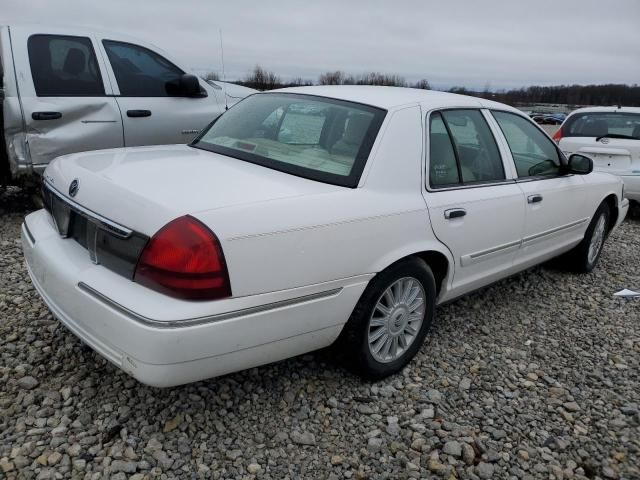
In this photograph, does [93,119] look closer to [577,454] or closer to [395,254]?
[395,254]

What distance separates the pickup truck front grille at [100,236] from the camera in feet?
7.13

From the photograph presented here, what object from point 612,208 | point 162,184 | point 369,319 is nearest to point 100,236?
point 162,184

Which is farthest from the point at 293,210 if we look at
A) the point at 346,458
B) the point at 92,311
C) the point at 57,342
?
the point at 57,342

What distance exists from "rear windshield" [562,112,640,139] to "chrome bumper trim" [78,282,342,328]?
6559 mm

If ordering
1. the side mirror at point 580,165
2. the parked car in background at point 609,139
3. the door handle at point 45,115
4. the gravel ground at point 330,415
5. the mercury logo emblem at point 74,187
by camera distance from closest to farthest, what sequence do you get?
the gravel ground at point 330,415 → the mercury logo emblem at point 74,187 → the side mirror at point 580,165 → the door handle at point 45,115 → the parked car in background at point 609,139

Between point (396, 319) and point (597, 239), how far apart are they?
9.61 feet

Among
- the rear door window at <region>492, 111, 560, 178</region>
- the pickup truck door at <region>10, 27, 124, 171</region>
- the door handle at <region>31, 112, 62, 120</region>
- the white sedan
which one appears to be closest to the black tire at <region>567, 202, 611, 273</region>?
the rear door window at <region>492, 111, 560, 178</region>

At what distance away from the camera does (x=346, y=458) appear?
240cm

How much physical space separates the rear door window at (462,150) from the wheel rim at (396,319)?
59 cm

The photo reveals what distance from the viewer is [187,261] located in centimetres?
206

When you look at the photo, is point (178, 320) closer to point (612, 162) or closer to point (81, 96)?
point (81, 96)

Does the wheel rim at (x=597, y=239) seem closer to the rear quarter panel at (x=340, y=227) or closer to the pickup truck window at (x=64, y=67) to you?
the rear quarter panel at (x=340, y=227)

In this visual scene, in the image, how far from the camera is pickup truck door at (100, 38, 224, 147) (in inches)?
211

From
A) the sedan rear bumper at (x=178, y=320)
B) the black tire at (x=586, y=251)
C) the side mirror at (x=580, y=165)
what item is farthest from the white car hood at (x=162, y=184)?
the black tire at (x=586, y=251)
